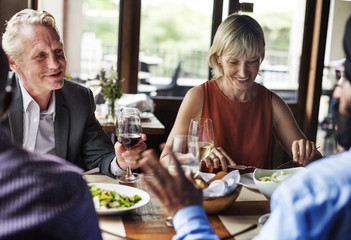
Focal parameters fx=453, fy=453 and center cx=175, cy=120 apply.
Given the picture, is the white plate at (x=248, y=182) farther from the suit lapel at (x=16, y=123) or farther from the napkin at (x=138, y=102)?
the napkin at (x=138, y=102)

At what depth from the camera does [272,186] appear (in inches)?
62.2

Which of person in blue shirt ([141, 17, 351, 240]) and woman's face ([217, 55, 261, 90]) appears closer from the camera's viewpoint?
person in blue shirt ([141, 17, 351, 240])

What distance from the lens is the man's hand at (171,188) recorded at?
3.39 feet

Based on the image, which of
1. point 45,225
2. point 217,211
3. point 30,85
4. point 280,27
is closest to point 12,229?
point 45,225

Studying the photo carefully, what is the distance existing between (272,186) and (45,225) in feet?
3.35

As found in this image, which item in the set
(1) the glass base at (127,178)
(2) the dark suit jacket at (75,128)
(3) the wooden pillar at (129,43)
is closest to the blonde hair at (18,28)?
(2) the dark suit jacket at (75,128)

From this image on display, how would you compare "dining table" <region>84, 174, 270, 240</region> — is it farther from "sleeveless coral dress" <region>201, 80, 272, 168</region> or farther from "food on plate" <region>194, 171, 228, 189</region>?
"sleeveless coral dress" <region>201, 80, 272, 168</region>

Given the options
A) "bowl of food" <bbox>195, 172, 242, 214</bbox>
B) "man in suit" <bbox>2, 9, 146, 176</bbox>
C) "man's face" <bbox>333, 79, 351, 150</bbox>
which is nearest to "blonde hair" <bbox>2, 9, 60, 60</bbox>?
"man in suit" <bbox>2, 9, 146, 176</bbox>

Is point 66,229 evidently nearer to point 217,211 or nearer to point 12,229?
point 12,229

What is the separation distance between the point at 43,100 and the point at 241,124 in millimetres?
1073

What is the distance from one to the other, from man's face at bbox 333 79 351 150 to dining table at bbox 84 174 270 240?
498 mm

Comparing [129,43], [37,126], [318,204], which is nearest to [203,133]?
[37,126]

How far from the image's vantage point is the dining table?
1.32m

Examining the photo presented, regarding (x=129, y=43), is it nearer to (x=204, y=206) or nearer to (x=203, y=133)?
(x=203, y=133)
